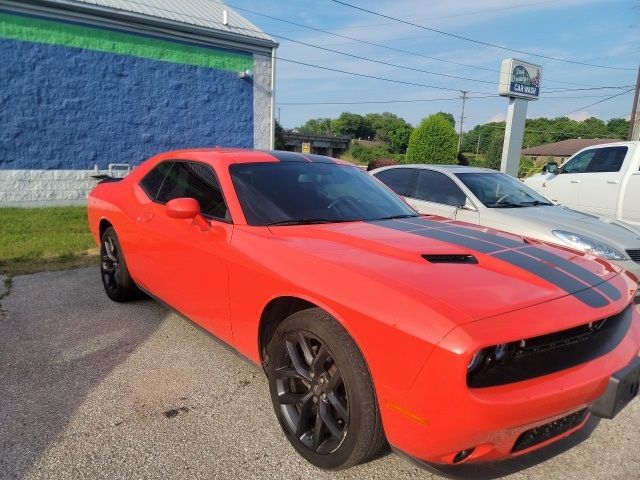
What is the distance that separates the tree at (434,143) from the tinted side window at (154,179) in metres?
20.2

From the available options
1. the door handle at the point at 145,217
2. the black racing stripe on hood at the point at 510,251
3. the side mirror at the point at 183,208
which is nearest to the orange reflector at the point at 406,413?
the black racing stripe on hood at the point at 510,251

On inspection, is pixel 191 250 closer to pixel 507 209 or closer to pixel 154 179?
pixel 154 179

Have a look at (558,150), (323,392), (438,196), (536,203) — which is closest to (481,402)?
(323,392)

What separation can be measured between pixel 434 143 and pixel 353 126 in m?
87.4

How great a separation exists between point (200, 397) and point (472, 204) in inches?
163

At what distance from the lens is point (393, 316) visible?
6.28 ft

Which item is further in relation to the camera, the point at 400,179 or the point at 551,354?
the point at 400,179

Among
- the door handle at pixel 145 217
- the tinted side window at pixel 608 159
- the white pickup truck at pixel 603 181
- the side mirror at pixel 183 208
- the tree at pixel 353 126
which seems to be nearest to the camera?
the side mirror at pixel 183 208

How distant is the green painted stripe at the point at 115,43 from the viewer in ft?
33.7

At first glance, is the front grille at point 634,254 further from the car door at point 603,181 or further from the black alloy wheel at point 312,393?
the black alloy wheel at point 312,393

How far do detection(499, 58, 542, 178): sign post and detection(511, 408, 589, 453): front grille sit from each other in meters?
13.8

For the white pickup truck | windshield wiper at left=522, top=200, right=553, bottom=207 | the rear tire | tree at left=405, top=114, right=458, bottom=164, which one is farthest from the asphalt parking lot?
tree at left=405, top=114, right=458, bottom=164

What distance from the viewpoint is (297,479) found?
226 centimetres

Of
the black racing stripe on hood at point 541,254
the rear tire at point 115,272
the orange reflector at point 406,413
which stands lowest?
the rear tire at point 115,272
